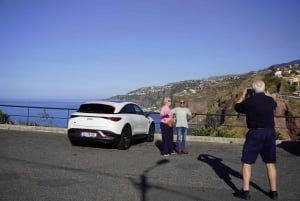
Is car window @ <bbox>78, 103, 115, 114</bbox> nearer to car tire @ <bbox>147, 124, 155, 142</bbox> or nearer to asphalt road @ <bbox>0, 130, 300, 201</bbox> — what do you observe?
asphalt road @ <bbox>0, 130, 300, 201</bbox>

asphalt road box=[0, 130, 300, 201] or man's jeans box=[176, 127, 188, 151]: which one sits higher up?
man's jeans box=[176, 127, 188, 151]

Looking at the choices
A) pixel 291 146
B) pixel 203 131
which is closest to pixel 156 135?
pixel 203 131

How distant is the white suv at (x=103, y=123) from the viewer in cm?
1175

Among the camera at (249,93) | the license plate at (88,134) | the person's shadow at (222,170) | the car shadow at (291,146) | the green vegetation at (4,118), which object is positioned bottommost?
the person's shadow at (222,170)

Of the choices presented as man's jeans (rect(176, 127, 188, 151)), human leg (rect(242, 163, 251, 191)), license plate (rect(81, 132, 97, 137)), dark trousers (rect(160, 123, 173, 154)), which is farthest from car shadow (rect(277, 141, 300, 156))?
human leg (rect(242, 163, 251, 191))

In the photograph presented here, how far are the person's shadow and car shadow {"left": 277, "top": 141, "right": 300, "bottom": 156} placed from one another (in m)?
3.31

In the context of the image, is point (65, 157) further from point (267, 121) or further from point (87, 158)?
point (267, 121)

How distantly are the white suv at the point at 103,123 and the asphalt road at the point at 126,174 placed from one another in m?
0.41

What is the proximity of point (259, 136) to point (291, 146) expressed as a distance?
8561 mm

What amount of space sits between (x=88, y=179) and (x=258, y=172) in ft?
13.4

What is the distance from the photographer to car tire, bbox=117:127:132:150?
1211cm

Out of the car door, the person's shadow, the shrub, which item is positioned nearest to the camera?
the person's shadow

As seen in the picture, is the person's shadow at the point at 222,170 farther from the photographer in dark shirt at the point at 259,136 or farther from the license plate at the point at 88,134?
the license plate at the point at 88,134

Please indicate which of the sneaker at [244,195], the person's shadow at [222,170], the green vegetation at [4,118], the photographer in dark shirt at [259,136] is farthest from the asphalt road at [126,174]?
the green vegetation at [4,118]
